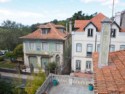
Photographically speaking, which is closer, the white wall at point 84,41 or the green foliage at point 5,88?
the green foliage at point 5,88

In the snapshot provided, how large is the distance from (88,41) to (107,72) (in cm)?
1827

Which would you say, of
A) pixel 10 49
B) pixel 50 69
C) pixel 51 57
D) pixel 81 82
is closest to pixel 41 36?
pixel 51 57

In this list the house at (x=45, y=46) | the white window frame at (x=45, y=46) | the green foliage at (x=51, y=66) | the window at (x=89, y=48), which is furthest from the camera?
the white window frame at (x=45, y=46)

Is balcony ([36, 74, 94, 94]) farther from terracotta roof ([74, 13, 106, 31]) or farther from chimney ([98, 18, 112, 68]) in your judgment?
terracotta roof ([74, 13, 106, 31])

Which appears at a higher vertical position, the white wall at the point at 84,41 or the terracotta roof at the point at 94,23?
the terracotta roof at the point at 94,23

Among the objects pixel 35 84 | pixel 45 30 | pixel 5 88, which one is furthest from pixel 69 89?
pixel 45 30

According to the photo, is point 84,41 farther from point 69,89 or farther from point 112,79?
point 112,79

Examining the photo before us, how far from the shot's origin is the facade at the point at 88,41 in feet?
76.8

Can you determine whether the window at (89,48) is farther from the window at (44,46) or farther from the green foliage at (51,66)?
the window at (44,46)

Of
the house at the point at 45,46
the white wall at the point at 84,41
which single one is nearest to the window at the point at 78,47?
the white wall at the point at 84,41

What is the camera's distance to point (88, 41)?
955 inches

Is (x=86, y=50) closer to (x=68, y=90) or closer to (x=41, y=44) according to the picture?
(x=41, y=44)

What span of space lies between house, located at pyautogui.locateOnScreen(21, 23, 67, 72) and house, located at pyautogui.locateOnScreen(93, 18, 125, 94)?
17992 millimetres

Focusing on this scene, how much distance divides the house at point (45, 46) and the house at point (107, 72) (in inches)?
708
